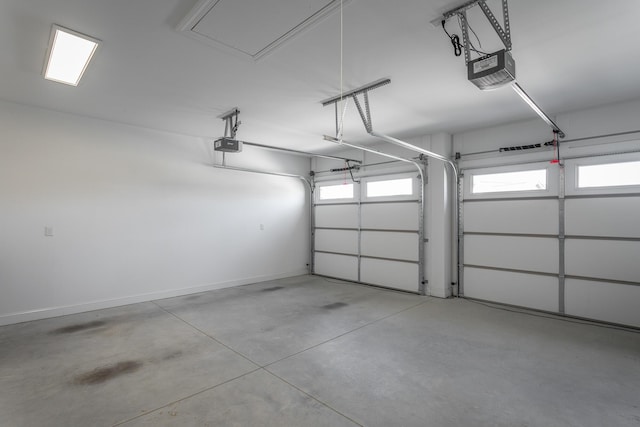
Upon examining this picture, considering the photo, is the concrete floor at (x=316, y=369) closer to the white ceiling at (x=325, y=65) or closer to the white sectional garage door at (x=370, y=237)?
the white sectional garage door at (x=370, y=237)

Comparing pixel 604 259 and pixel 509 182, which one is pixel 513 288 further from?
pixel 509 182

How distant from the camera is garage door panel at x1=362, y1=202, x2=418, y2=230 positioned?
18.2 ft

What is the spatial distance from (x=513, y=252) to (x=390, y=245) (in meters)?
1.98

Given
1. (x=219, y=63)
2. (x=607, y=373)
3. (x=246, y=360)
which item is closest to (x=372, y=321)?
(x=246, y=360)

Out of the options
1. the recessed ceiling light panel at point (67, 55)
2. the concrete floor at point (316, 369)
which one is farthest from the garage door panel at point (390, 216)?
the recessed ceiling light panel at point (67, 55)

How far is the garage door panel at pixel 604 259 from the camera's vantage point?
3707mm

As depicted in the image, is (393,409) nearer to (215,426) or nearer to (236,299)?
(215,426)

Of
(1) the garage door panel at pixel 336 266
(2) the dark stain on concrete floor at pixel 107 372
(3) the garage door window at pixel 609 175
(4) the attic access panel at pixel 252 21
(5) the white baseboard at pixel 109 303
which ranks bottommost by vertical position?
(2) the dark stain on concrete floor at pixel 107 372

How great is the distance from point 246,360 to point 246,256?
3.39 meters

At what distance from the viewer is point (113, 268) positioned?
15.0 feet

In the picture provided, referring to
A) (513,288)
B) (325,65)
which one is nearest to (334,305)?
(513,288)

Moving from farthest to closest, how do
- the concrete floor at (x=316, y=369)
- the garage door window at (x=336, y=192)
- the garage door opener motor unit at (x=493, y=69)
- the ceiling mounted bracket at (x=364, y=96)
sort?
the garage door window at (x=336, y=192) < the ceiling mounted bracket at (x=364, y=96) < the concrete floor at (x=316, y=369) < the garage door opener motor unit at (x=493, y=69)

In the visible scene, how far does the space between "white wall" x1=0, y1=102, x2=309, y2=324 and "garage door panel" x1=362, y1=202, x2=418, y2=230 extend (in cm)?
209

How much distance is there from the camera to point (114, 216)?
460cm
